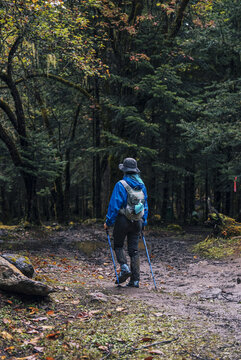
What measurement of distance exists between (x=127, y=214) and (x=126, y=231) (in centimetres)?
35

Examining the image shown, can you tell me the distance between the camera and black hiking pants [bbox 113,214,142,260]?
6.21m

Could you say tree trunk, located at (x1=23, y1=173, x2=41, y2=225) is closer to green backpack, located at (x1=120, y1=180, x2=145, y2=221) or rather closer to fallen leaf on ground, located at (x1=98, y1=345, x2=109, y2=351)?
green backpack, located at (x1=120, y1=180, x2=145, y2=221)

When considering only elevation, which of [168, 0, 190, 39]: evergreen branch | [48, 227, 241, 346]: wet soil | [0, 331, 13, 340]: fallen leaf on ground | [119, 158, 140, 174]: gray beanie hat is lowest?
[48, 227, 241, 346]: wet soil

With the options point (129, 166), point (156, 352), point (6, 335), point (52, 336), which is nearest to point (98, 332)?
point (52, 336)

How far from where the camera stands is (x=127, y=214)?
6.11m

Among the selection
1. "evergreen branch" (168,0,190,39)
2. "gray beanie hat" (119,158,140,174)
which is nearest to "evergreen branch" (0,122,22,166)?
"gray beanie hat" (119,158,140,174)

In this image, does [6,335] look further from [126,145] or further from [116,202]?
[126,145]

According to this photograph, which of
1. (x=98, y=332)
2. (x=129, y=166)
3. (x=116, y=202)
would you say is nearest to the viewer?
(x=98, y=332)

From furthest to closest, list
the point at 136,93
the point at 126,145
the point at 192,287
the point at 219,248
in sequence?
1. the point at 136,93
2. the point at 126,145
3. the point at 219,248
4. the point at 192,287

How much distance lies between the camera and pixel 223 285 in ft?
22.8

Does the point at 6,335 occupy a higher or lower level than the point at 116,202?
lower

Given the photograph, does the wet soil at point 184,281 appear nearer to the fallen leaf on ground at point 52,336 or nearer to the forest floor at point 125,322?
the forest floor at point 125,322

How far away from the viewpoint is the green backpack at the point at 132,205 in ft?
20.0

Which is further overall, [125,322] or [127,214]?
[127,214]
